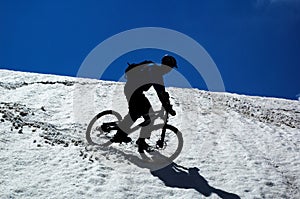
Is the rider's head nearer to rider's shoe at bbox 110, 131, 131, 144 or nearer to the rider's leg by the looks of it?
the rider's leg

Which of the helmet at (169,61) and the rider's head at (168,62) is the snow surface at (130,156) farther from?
A: the helmet at (169,61)

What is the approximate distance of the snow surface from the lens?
11.1 m

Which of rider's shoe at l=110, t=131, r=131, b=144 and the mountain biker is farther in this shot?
rider's shoe at l=110, t=131, r=131, b=144

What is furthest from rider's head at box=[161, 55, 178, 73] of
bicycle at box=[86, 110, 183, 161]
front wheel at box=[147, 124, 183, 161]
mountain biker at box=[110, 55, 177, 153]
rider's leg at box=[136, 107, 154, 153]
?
front wheel at box=[147, 124, 183, 161]

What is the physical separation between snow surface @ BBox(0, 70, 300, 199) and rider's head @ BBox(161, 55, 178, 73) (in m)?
3.34

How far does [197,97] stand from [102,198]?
1983 centimetres

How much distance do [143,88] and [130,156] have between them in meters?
2.50

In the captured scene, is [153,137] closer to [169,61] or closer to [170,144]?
[170,144]

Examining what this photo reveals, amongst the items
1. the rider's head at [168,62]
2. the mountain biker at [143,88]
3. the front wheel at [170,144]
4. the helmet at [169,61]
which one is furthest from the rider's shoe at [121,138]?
the helmet at [169,61]

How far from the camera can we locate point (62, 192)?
10.3 meters

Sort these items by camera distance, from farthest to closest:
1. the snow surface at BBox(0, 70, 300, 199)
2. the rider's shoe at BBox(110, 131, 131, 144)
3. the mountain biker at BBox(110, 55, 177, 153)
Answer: the rider's shoe at BBox(110, 131, 131, 144) < the mountain biker at BBox(110, 55, 177, 153) < the snow surface at BBox(0, 70, 300, 199)

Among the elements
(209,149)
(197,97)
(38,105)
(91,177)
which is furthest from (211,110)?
(91,177)

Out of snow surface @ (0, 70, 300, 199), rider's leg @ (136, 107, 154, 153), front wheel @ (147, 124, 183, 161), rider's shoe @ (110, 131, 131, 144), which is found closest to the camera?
snow surface @ (0, 70, 300, 199)

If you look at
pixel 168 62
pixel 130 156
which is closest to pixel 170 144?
pixel 130 156
